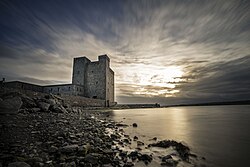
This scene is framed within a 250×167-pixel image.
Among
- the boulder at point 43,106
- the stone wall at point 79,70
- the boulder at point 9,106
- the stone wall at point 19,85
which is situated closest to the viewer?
the boulder at point 9,106

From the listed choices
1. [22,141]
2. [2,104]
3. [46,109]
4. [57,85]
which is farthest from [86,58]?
[22,141]

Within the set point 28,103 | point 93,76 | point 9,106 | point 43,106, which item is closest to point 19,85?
point 93,76

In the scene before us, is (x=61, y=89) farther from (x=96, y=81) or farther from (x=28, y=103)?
(x=28, y=103)

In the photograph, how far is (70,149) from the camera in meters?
3.12

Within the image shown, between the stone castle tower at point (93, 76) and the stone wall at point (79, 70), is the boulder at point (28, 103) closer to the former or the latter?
the stone castle tower at point (93, 76)

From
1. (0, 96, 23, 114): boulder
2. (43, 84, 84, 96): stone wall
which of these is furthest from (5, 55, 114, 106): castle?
(0, 96, 23, 114): boulder

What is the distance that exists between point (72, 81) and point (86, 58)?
8516 millimetres

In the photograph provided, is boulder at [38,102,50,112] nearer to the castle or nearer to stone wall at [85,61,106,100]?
the castle

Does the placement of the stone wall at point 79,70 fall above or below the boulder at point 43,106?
above

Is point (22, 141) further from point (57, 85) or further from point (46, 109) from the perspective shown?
point (57, 85)

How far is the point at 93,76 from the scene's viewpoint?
3947 centimetres

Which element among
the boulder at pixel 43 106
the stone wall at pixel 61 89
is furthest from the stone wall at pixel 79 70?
the boulder at pixel 43 106

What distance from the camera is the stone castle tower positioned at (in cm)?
3828

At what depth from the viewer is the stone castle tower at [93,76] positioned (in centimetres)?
3828
